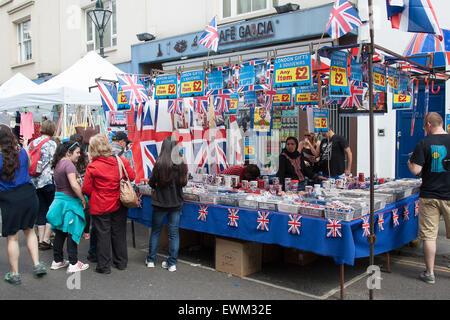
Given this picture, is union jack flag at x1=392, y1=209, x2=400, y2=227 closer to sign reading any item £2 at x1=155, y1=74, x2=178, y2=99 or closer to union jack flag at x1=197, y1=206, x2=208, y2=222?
union jack flag at x1=197, y1=206, x2=208, y2=222

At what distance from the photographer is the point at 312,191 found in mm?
5422

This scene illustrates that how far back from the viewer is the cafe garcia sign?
31.4ft

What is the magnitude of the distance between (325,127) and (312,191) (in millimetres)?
2140

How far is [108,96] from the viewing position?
7.68 metres

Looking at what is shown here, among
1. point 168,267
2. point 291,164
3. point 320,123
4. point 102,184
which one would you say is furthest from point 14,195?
point 320,123

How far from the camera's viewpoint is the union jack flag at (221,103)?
23.7ft

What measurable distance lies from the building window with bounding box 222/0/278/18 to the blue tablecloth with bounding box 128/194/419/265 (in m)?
6.37

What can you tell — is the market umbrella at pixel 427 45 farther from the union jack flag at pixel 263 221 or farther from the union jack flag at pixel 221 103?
A: the union jack flag at pixel 263 221

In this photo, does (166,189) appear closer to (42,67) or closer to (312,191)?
(312,191)

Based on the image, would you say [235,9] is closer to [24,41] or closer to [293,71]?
[293,71]

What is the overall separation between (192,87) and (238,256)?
258 cm

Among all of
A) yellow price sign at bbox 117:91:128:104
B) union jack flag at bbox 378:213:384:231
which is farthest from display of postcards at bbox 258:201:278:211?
yellow price sign at bbox 117:91:128:104

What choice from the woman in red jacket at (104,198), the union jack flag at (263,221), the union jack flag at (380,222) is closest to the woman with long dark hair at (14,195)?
the woman in red jacket at (104,198)

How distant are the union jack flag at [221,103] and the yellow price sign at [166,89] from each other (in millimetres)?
1166
